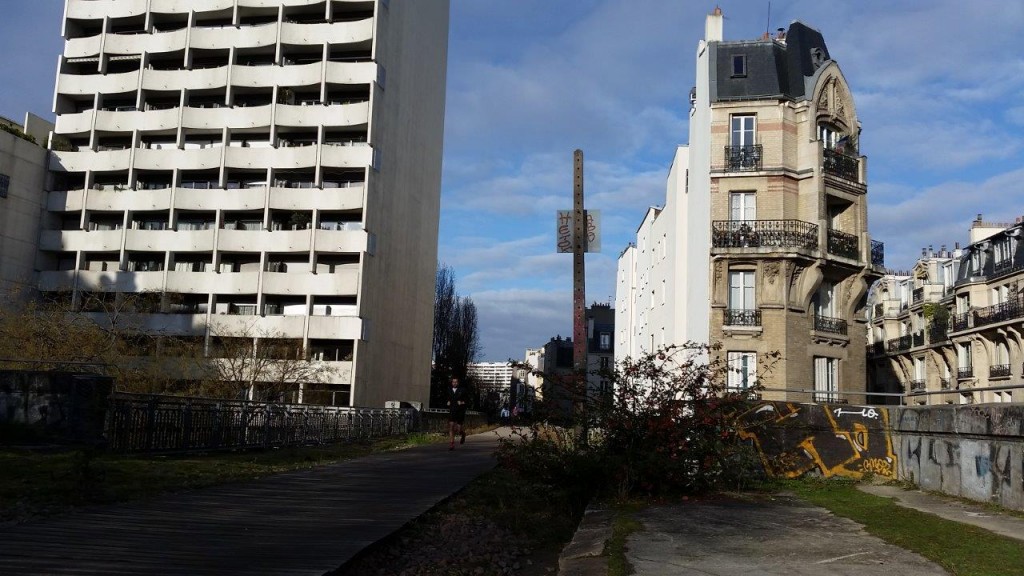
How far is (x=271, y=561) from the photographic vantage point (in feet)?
18.5

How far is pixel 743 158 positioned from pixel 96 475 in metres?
27.9

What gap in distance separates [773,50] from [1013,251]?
935 inches

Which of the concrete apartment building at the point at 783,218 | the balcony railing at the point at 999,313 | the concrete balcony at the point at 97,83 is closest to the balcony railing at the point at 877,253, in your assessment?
the concrete apartment building at the point at 783,218

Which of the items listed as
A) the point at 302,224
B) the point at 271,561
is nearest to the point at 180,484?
the point at 271,561

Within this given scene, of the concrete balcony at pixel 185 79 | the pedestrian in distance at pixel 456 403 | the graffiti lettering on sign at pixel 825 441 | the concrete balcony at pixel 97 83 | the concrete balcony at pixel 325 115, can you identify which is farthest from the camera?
the concrete balcony at pixel 97 83

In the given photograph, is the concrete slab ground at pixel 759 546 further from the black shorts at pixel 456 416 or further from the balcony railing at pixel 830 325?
the balcony railing at pixel 830 325

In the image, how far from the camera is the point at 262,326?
46.6 meters

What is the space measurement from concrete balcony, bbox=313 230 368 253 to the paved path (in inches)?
1440

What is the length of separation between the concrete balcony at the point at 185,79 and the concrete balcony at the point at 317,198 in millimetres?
8309

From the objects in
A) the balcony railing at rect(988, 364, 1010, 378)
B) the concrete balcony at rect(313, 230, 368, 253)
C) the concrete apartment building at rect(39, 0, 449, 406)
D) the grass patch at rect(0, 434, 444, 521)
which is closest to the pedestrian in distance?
the grass patch at rect(0, 434, 444, 521)

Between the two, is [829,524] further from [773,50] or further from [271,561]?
[773,50]

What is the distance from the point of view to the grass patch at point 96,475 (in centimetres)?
760

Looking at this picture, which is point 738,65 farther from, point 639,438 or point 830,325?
point 639,438

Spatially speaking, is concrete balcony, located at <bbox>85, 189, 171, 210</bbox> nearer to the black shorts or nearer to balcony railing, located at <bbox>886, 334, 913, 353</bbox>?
the black shorts
